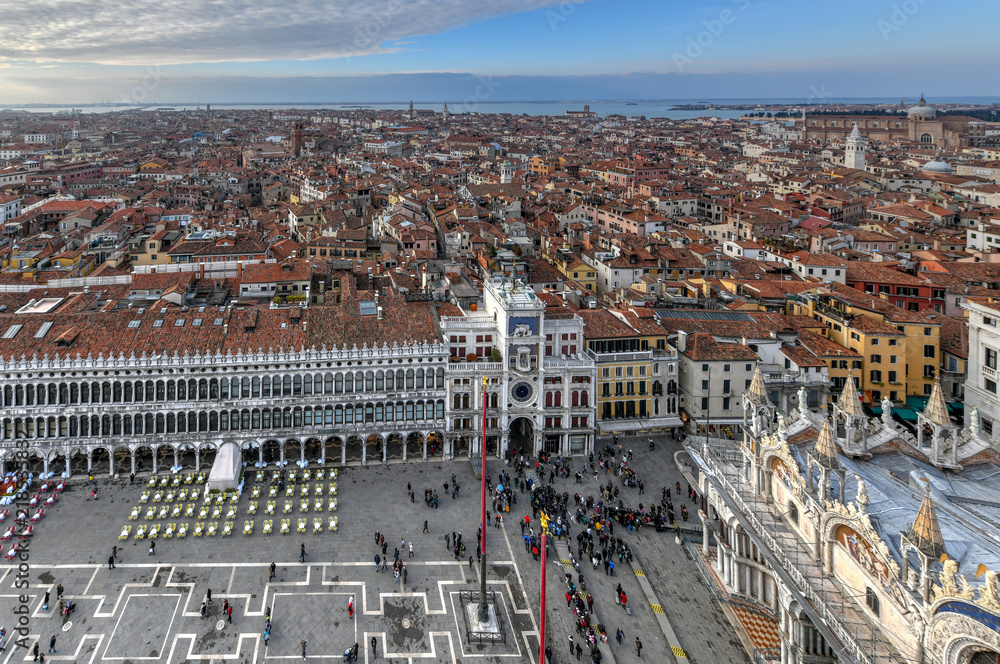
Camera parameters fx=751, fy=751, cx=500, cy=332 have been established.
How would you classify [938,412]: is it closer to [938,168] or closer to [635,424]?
[635,424]

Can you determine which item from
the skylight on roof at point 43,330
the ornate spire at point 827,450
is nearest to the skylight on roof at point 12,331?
the skylight on roof at point 43,330

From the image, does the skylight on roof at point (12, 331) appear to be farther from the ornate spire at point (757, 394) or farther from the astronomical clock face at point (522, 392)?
the ornate spire at point (757, 394)

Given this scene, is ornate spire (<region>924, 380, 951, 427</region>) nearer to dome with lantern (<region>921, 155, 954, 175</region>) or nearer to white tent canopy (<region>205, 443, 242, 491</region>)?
white tent canopy (<region>205, 443, 242, 491</region>)

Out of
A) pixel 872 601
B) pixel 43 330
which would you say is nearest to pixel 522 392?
pixel 872 601

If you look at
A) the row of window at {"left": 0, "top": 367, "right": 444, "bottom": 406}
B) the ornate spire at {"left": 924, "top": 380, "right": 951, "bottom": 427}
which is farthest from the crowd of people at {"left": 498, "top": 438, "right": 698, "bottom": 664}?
the ornate spire at {"left": 924, "top": 380, "right": 951, "bottom": 427}

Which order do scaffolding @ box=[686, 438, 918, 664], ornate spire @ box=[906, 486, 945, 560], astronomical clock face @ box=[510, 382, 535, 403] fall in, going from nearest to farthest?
ornate spire @ box=[906, 486, 945, 560]
scaffolding @ box=[686, 438, 918, 664]
astronomical clock face @ box=[510, 382, 535, 403]

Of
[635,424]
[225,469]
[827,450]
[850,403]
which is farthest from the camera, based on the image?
[635,424]

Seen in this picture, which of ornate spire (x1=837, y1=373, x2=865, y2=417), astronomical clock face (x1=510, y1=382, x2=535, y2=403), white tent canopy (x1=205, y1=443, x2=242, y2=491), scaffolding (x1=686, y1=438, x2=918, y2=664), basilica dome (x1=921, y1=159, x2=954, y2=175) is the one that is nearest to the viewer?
scaffolding (x1=686, y1=438, x2=918, y2=664)
